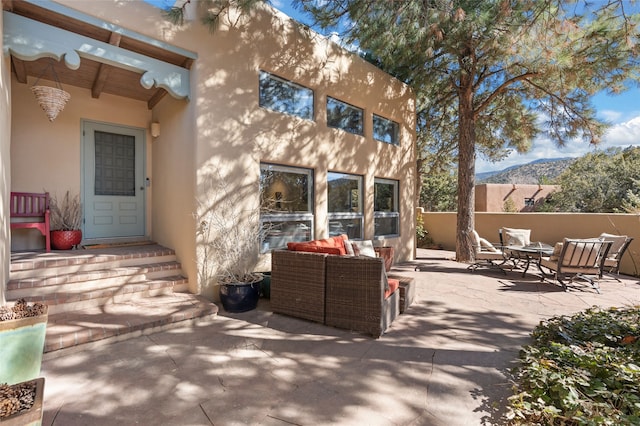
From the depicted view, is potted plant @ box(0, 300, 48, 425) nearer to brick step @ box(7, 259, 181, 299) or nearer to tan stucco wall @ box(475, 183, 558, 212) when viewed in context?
brick step @ box(7, 259, 181, 299)

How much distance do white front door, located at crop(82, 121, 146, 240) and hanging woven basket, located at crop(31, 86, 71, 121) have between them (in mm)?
1453

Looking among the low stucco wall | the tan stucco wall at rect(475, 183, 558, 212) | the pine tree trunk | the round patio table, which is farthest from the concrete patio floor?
the tan stucco wall at rect(475, 183, 558, 212)

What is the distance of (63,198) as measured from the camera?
5031 millimetres

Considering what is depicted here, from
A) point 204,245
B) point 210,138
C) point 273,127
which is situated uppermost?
point 273,127

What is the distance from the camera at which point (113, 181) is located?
5605mm

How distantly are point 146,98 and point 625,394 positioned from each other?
Answer: 7.13 m

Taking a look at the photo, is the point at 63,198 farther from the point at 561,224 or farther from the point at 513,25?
the point at 561,224

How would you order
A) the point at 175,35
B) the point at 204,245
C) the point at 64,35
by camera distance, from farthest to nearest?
the point at 204,245 → the point at 175,35 → the point at 64,35

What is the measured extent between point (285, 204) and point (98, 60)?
3.22m

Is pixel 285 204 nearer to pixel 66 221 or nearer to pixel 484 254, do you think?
pixel 66 221

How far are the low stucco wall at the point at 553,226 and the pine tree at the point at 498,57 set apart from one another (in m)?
2.09

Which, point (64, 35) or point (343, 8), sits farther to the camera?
point (343, 8)

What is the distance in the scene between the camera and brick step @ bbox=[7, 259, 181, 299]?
11.4 ft

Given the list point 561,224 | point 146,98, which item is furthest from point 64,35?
point 561,224
